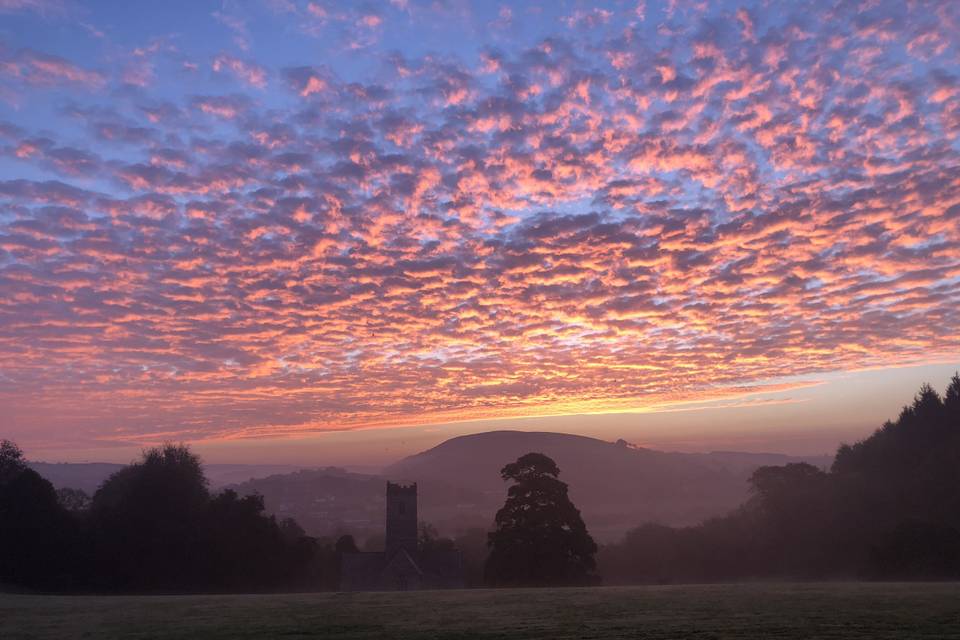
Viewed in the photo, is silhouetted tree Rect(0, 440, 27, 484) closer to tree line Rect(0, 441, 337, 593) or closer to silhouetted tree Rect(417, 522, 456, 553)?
tree line Rect(0, 441, 337, 593)

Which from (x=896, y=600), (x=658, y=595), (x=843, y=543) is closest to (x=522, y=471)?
(x=658, y=595)

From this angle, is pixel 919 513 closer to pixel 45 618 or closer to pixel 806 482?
pixel 806 482

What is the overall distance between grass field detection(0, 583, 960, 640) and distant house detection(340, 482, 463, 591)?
4428 cm

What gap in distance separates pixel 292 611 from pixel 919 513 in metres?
75.7

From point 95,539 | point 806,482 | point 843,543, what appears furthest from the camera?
point 806,482

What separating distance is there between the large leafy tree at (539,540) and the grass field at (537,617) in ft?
74.8

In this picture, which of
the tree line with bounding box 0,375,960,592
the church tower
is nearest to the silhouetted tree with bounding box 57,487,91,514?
the tree line with bounding box 0,375,960,592

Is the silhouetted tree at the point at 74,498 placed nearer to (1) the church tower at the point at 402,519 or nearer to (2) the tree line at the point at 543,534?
(2) the tree line at the point at 543,534

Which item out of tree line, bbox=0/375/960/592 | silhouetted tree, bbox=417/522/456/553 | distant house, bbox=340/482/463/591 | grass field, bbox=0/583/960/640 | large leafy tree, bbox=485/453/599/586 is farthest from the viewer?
silhouetted tree, bbox=417/522/456/553

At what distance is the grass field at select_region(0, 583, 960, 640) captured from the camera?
19.4 meters

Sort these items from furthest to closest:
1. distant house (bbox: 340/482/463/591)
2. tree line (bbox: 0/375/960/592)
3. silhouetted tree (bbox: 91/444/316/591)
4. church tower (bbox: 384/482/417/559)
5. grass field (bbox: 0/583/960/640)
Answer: church tower (bbox: 384/482/417/559) < distant house (bbox: 340/482/463/591) < silhouetted tree (bbox: 91/444/316/591) < tree line (bbox: 0/375/960/592) < grass field (bbox: 0/583/960/640)

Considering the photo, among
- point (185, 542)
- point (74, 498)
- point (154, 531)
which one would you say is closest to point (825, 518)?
point (185, 542)

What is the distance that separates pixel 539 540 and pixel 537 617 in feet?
112

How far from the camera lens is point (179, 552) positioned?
70.2m
